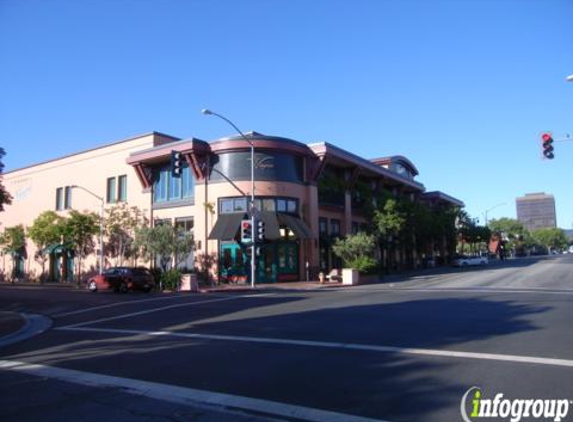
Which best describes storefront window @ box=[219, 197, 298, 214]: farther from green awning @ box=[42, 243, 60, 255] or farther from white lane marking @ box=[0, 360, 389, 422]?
white lane marking @ box=[0, 360, 389, 422]

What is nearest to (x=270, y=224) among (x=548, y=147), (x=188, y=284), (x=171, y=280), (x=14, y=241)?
(x=188, y=284)

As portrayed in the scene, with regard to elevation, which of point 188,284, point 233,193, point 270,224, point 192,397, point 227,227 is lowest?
point 192,397

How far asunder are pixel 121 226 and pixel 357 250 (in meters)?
20.1

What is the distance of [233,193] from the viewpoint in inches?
1351

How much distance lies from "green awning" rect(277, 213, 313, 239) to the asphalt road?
59.0ft

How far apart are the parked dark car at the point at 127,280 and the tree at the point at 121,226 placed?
813 cm

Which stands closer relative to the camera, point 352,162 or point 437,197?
point 352,162

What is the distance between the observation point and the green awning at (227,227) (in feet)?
106

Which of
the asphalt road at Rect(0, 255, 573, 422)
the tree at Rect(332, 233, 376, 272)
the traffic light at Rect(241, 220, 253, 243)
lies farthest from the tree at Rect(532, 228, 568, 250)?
the asphalt road at Rect(0, 255, 573, 422)

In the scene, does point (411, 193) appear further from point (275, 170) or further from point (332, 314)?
point (332, 314)

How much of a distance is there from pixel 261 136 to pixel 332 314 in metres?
21.4

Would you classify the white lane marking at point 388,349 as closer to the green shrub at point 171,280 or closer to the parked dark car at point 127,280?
the parked dark car at point 127,280

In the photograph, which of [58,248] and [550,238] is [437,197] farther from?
[550,238]

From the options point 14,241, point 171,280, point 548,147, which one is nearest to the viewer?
point 548,147
